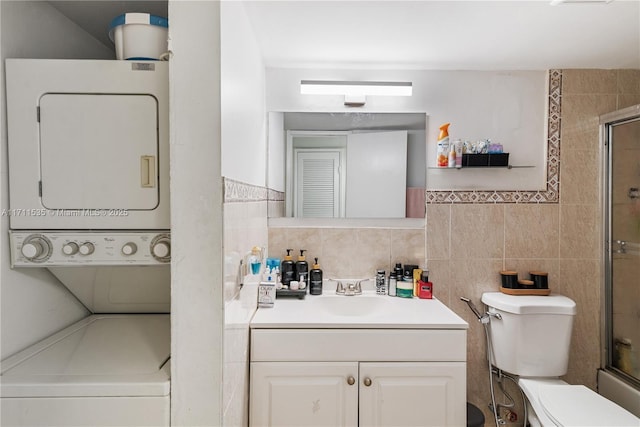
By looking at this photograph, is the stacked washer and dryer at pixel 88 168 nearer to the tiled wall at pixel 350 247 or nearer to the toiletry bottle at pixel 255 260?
the toiletry bottle at pixel 255 260

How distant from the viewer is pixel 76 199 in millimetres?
1084

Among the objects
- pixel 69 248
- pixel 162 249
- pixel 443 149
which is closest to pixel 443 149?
pixel 443 149

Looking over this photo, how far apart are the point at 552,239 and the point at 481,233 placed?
410mm

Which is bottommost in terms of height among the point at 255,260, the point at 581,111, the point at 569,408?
the point at 569,408

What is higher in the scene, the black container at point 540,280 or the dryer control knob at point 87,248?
the dryer control knob at point 87,248

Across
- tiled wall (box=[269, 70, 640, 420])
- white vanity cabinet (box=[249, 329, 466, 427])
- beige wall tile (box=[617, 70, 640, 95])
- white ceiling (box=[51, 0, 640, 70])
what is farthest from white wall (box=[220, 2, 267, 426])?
beige wall tile (box=[617, 70, 640, 95])

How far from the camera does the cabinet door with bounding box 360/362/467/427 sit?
1.51 m

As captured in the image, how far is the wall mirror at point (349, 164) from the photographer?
2090 millimetres

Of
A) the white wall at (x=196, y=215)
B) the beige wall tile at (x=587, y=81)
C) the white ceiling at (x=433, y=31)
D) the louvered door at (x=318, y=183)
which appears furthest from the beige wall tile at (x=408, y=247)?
the white wall at (x=196, y=215)

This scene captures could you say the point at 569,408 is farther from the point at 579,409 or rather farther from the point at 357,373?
the point at 357,373

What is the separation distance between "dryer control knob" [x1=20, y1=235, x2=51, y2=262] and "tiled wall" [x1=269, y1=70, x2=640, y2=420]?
1503 millimetres

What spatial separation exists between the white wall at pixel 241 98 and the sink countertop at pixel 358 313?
0.63 meters

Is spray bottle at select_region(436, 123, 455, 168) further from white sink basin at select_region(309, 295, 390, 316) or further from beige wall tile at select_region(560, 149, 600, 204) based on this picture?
white sink basin at select_region(309, 295, 390, 316)

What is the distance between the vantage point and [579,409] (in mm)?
1562
